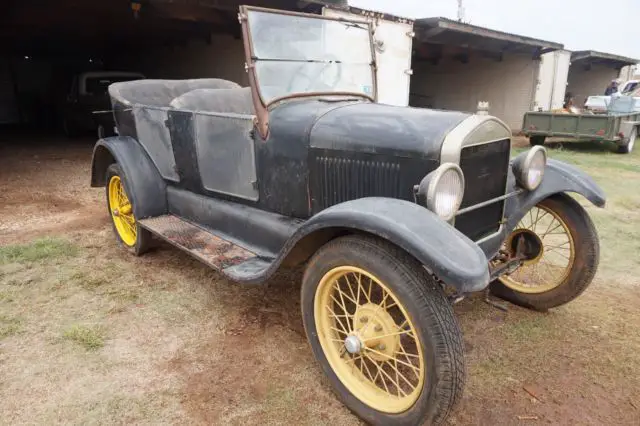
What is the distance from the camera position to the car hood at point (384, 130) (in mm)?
2242

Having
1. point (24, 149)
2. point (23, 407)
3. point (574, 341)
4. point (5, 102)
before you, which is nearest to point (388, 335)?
point (574, 341)

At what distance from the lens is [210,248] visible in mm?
3084

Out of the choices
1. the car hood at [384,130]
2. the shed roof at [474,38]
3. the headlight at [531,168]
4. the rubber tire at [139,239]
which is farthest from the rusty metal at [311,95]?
the shed roof at [474,38]

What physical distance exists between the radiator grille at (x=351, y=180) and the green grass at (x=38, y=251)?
255 cm

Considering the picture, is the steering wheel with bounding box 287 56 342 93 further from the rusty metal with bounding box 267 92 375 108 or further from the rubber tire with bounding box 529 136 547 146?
the rubber tire with bounding box 529 136 547 146

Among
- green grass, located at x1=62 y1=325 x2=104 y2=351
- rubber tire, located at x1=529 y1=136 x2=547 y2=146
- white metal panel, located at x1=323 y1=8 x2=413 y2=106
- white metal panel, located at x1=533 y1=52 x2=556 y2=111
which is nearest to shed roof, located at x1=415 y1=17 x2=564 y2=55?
white metal panel, located at x1=533 y1=52 x2=556 y2=111

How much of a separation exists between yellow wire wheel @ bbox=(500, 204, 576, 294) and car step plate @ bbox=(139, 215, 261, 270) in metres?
1.81

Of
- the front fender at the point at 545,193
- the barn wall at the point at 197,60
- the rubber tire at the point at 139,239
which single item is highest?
the barn wall at the point at 197,60

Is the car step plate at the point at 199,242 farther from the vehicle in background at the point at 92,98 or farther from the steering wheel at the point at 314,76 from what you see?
the vehicle in background at the point at 92,98

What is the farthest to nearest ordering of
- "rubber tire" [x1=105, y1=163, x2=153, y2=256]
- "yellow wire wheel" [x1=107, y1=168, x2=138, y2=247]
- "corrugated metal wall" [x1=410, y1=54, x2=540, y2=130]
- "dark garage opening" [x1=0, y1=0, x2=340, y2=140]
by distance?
"corrugated metal wall" [x1=410, y1=54, x2=540, y2=130]
"dark garage opening" [x1=0, y1=0, x2=340, y2=140]
"yellow wire wheel" [x1=107, y1=168, x2=138, y2=247]
"rubber tire" [x1=105, y1=163, x2=153, y2=256]

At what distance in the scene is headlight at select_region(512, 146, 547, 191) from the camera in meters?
2.71

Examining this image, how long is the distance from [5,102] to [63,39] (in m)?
3.44

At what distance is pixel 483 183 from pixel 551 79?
544 inches

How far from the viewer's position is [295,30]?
3043 millimetres
